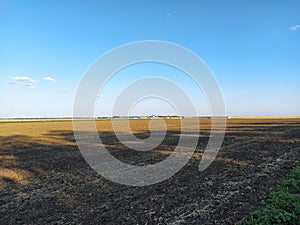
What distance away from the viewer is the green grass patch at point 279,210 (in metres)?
5.80

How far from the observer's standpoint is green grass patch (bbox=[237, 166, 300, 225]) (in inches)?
229

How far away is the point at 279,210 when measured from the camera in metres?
6.18

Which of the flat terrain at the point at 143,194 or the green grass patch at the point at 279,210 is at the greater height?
the green grass patch at the point at 279,210

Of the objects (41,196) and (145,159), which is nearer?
(41,196)

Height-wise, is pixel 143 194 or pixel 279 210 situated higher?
pixel 279 210

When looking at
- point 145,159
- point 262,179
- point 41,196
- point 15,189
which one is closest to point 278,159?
point 262,179

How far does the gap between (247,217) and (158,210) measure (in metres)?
2.41

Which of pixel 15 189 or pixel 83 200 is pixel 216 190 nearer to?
pixel 83 200

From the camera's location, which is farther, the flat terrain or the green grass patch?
the flat terrain

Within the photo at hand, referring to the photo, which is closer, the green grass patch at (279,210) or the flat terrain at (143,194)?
the green grass patch at (279,210)

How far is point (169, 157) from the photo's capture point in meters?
15.3

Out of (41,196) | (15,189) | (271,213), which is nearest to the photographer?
(271,213)

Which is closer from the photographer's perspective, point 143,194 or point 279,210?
point 279,210

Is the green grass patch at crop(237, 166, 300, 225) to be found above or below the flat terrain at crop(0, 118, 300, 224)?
above
